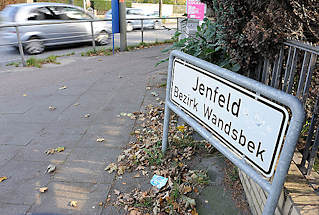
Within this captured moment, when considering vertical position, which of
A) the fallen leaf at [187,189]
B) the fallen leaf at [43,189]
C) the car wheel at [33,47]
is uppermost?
the car wheel at [33,47]

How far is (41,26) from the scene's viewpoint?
9.43 m

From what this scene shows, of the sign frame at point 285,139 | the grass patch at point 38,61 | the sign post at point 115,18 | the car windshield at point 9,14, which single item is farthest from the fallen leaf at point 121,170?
the car windshield at point 9,14

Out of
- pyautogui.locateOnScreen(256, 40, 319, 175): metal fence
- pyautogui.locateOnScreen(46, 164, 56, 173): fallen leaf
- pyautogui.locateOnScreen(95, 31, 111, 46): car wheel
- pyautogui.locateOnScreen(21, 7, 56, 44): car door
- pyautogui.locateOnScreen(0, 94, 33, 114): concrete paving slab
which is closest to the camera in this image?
pyautogui.locateOnScreen(256, 40, 319, 175): metal fence

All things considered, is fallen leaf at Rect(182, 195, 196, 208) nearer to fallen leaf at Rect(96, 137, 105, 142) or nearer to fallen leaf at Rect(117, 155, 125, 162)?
fallen leaf at Rect(117, 155, 125, 162)

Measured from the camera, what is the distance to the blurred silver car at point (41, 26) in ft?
29.5

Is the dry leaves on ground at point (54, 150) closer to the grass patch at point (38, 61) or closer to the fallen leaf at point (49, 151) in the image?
the fallen leaf at point (49, 151)

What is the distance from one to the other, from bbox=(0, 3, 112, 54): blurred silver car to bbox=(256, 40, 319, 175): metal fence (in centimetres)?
755

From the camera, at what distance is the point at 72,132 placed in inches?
153

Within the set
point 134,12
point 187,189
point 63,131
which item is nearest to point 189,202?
point 187,189

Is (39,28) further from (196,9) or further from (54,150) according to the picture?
(54,150)

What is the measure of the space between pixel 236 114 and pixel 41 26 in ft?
30.6

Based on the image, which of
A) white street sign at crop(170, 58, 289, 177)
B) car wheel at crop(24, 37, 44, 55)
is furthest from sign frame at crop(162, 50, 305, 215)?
car wheel at crop(24, 37, 44, 55)

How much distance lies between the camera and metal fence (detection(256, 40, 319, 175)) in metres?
1.87

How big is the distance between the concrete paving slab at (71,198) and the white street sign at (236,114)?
1179 mm
